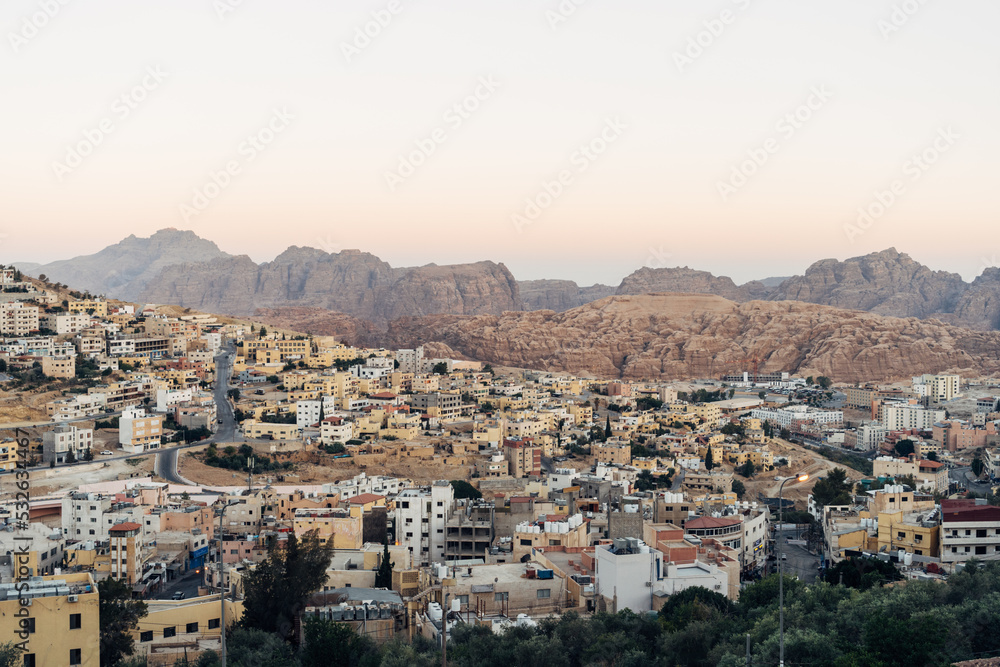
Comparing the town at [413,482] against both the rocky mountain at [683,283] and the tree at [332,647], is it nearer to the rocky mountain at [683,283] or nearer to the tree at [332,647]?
the tree at [332,647]

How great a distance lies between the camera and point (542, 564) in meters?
23.4

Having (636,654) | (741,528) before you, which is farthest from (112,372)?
(636,654)

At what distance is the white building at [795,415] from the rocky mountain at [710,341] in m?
31.0

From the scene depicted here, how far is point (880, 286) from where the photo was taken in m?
170

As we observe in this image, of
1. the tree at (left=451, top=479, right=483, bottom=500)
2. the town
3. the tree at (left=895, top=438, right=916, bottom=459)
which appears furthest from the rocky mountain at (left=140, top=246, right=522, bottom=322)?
the tree at (left=451, top=479, right=483, bottom=500)

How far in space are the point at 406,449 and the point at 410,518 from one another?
61.3 ft

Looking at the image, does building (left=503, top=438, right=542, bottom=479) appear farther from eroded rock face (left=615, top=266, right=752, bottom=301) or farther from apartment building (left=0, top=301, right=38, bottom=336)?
eroded rock face (left=615, top=266, right=752, bottom=301)

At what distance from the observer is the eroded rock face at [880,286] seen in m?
165

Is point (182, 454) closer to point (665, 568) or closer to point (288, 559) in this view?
point (288, 559)

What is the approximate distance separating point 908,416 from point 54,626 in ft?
212

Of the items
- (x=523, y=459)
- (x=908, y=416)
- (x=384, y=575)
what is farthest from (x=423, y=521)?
(x=908, y=416)

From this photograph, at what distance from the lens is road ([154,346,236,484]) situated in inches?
1704

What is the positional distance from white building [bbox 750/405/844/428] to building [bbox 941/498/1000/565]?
46174 mm

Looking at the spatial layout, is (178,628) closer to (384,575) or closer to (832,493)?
(384,575)
